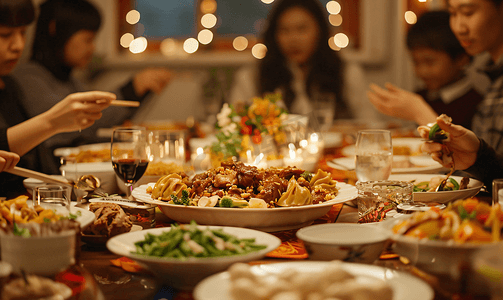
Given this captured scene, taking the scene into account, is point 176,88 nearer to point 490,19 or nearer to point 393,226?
point 490,19

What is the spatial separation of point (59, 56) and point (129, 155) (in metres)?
3.13

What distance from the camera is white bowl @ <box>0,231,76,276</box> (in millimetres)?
765

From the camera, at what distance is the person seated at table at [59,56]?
374cm

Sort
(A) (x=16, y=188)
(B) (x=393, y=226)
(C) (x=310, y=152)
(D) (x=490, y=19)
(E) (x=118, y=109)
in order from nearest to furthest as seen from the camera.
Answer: (B) (x=393, y=226) < (A) (x=16, y=188) < (C) (x=310, y=152) < (D) (x=490, y=19) < (E) (x=118, y=109)

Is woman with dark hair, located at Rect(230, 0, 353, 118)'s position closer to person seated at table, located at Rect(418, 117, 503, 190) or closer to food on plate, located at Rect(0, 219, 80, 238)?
person seated at table, located at Rect(418, 117, 503, 190)

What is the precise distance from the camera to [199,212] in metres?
1.15

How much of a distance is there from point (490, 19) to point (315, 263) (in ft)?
8.44

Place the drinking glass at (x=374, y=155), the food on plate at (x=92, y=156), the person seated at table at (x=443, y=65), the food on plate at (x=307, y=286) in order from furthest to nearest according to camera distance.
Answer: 1. the person seated at table at (x=443, y=65)
2. the food on plate at (x=92, y=156)
3. the drinking glass at (x=374, y=155)
4. the food on plate at (x=307, y=286)

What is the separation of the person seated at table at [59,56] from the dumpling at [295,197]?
105 inches

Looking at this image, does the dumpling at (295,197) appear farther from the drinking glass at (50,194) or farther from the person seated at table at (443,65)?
the person seated at table at (443,65)

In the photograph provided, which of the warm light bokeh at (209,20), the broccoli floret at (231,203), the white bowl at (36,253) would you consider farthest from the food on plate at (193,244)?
the warm light bokeh at (209,20)

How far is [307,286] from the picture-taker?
0.64 metres

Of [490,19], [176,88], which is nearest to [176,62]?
[176,88]

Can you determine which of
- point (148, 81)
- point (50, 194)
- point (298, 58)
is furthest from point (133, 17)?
point (50, 194)
